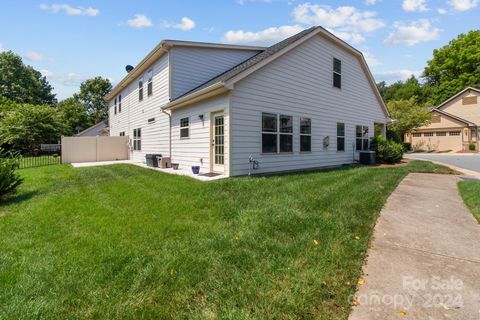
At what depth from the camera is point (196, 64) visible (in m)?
12.0

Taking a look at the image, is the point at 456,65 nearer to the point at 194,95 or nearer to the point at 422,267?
the point at 194,95

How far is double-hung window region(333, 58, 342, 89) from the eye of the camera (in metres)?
12.2

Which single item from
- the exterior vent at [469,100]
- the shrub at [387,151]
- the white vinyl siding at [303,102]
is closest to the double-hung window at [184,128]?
the white vinyl siding at [303,102]

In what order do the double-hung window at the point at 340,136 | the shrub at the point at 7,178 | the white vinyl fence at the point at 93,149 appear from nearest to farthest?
the shrub at the point at 7,178 < the double-hung window at the point at 340,136 < the white vinyl fence at the point at 93,149

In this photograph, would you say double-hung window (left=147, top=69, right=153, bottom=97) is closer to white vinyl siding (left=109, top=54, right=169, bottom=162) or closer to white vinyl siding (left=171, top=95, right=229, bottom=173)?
white vinyl siding (left=109, top=54, right=169, bottom=162)

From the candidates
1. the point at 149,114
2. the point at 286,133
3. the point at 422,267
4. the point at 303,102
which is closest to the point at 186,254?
the point at 422,267

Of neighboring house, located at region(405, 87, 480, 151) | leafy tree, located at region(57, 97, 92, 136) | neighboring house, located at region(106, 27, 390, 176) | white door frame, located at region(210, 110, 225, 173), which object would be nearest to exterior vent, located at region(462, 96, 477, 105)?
neighboring house, located at region(405, 87, 480, 151)

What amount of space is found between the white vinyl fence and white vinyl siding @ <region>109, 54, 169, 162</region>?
37.8 inches

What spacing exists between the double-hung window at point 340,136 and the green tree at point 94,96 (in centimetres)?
4054

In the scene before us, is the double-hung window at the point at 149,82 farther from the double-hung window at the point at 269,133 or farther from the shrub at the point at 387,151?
the shrub at the point at 387,151

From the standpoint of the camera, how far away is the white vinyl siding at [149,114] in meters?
12.2

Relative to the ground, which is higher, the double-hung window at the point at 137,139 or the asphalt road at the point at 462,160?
the double-hung window at the point at 137,139

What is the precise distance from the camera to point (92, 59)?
40.1 ft

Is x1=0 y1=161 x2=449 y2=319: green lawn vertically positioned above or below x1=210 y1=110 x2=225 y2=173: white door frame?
below
